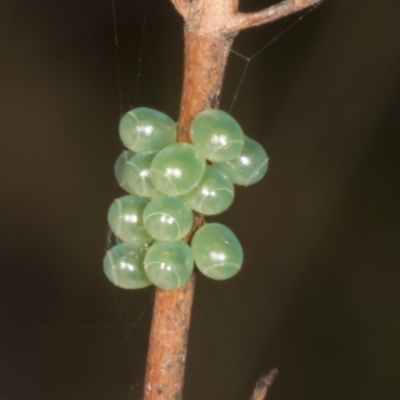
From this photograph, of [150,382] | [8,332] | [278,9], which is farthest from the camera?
[8,332]

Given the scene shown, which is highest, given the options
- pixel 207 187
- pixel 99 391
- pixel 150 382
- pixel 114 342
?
pixel 114 342

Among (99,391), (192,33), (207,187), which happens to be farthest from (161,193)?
(99,391)

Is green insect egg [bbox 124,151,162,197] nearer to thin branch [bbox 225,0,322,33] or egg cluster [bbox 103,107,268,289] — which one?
egg cluster [bbox 103,107,268,289]

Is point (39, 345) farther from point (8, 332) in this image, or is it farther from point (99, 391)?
point (99, 391)

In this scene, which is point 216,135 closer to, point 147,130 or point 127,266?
point 147,130

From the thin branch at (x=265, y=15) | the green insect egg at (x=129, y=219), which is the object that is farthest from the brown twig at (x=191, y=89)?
the green insect egg at (x=129, y=219)

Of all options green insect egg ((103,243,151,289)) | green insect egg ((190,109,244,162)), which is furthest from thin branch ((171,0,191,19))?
green insect egg ((103,243,151,289))

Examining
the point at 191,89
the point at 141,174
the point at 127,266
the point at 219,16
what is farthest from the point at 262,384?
the point at 219,16
